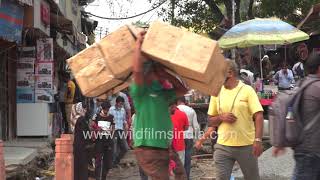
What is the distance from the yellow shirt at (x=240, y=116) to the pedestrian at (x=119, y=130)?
495cm

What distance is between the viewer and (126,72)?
5262mm

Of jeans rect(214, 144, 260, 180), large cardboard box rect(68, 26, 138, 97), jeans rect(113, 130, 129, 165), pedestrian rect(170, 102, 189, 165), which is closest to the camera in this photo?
large cardboard box rect(68, 26, 138, 97)

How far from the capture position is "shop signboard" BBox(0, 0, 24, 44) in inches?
430

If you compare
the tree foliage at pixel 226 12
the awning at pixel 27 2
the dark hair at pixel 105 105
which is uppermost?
the tree foliage at pixel 226 12

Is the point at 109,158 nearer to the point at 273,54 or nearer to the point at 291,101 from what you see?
the point at 291,101

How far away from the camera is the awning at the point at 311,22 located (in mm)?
18977

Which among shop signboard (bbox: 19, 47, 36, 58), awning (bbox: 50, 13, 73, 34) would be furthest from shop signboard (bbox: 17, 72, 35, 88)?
awning (bbox: 50, 13, 73, 34)

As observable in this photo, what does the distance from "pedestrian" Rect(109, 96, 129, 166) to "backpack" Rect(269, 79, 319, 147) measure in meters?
6.35

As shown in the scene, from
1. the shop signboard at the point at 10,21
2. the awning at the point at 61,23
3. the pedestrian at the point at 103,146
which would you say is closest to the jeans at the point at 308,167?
the pedestrian at the point at 103,146

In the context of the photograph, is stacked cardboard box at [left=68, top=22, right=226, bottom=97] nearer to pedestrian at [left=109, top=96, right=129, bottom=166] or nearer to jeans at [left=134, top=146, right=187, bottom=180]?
jeans at [left=134, top=146, right=187, bottom=180]

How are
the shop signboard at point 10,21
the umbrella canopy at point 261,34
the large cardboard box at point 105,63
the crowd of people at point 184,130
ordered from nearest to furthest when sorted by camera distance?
the large cardboard box at point 105,63, the crowd of people at point 184,130, the shop signboard at point 10,21, the umbrella canopy at point 261,34

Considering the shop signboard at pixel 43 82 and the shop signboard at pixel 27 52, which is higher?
the shop signboard at pixel 27 52

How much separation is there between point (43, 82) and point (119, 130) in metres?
3.65

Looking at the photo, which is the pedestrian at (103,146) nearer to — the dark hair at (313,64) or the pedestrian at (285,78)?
the dark hair at (313,64)
